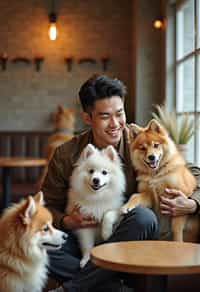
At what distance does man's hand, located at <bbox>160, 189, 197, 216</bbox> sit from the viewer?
2723 mm

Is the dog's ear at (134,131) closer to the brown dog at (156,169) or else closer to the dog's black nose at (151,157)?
the brown dog at (156,169)

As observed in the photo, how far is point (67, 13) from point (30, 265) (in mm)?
5007

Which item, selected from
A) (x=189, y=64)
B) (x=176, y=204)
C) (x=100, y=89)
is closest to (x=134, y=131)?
(x=100, y=89)

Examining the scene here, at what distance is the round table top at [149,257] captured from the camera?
6.63ft

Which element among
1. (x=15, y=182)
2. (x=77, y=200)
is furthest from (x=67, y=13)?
(x=77, y=200)

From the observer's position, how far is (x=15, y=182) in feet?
22.4

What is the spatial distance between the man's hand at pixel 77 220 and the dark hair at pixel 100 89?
0.53m

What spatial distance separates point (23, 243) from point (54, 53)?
16.2ft

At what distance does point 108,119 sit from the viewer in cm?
291

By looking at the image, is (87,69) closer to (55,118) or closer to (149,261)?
(55,118)

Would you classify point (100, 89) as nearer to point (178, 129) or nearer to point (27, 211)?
point (27, 211)

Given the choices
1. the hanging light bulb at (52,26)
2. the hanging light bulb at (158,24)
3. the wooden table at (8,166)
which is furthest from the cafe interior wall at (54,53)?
the wooden table at (8,166)

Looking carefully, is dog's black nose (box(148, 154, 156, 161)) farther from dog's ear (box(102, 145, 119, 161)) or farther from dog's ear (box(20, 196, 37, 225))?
dog's ear (box(20, 196, 37, 225))

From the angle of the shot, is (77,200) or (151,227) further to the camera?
(77,200)
